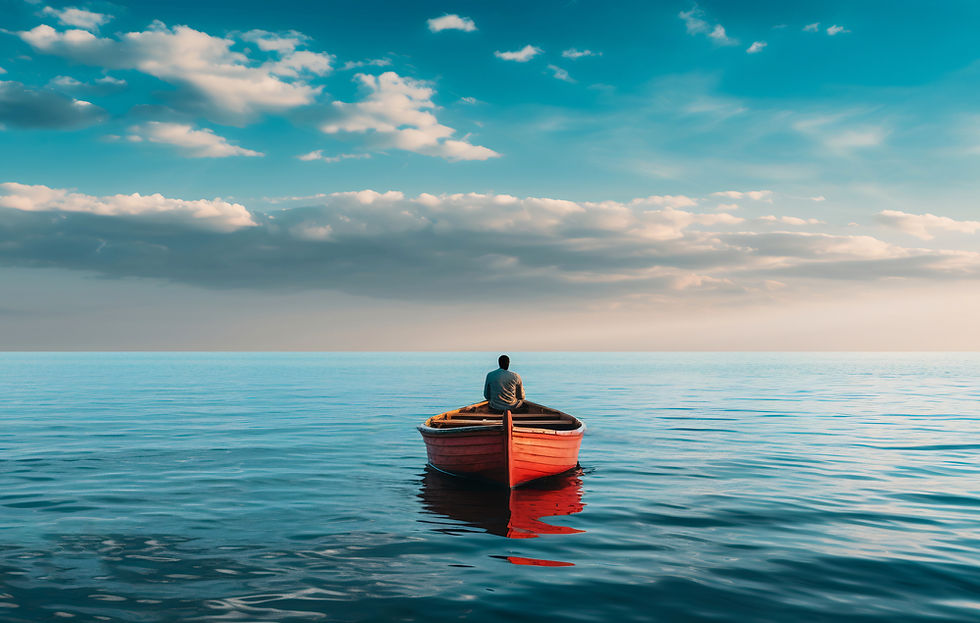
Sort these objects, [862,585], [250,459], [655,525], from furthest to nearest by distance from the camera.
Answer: [250,459] < [655,525] < [862,585]

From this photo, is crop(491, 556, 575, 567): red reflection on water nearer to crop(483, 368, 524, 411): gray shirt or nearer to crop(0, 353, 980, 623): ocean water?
crop(0, 353, 980, 623): ocean water

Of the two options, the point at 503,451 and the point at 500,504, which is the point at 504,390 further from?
the point at 500,504

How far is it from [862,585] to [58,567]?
1188 centimetres

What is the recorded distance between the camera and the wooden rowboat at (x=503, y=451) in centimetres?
1541

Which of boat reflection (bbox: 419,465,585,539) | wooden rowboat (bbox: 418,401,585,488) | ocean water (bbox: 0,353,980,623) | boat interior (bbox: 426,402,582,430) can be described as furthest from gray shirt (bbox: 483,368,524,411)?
ocean water (bbox: 0,353,980,623)

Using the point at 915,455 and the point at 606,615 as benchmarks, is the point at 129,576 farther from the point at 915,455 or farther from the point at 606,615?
the point at 915,455

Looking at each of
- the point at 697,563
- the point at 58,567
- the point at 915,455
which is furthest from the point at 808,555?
the point at 915,455

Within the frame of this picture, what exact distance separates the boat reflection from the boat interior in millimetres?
2185

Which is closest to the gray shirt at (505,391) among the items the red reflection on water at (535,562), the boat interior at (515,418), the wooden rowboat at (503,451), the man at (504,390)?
the man at (504,390)

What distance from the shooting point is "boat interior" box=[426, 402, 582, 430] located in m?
20.0

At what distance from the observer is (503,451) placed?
50.4 feet

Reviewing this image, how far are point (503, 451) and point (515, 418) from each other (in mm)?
6427

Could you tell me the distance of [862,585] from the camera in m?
9.22

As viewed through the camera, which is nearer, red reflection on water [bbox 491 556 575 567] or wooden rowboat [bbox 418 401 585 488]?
red reflection on water [bbox 491 556 575 567]
